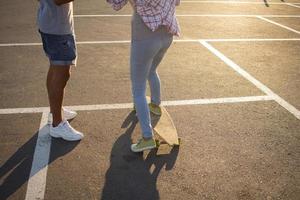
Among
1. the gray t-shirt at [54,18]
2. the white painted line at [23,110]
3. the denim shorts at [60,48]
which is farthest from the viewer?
the white painted line at [23,110]

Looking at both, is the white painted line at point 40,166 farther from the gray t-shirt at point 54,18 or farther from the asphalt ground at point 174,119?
the gray t-shirt at point 54,18

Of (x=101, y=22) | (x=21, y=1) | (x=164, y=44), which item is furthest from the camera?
(x=21, y=1)

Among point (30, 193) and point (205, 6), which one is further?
point (205, 6)

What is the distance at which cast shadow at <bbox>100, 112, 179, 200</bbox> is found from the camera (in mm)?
3383

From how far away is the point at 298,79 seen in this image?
6117 millimetres

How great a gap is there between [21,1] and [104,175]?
30.6ft

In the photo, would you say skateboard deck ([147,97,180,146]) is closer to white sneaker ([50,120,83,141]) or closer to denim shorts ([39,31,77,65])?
white sneaker ([50,120,83,141])

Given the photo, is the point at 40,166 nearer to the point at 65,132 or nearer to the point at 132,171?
the point at 65,132

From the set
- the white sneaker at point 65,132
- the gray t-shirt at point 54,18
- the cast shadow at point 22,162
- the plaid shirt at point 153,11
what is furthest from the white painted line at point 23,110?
the plaid shirt at point 153,11

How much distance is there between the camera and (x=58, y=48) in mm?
3764

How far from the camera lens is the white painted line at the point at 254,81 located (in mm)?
5086

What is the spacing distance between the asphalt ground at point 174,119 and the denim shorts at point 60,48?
928 mm

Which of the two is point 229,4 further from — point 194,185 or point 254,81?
point 194,185

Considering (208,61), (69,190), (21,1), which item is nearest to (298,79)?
(208,61)
